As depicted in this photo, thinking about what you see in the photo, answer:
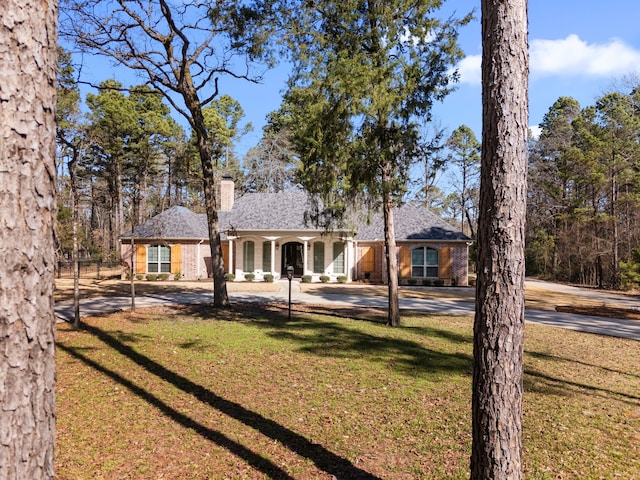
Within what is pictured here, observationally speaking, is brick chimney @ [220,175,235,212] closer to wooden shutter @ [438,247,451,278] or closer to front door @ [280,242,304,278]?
front door @ [280,242,304,278]

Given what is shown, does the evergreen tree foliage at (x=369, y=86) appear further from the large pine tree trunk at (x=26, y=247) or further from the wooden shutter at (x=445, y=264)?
the wooden shutter at (x=445, y=264)

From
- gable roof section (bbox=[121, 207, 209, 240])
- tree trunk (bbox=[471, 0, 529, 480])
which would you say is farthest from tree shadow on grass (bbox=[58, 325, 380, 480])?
gable roof section (bbox=[121, 207, 209, 240])

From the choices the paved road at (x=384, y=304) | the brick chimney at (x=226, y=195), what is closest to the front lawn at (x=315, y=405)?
the paved road at (x=384, y=304)

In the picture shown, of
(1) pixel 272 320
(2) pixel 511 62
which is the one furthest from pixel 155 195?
(2) pixel 511 62

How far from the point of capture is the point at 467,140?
3403cm

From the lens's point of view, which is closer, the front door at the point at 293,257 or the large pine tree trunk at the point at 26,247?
the large pine tree trunk at the point at 26,247

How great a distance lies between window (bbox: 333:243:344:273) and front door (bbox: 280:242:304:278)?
2198 millimetres

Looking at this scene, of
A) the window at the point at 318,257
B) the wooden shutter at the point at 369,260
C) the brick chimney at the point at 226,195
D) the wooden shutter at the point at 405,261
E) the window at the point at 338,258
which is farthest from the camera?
the brick chimney at the point at 226,195

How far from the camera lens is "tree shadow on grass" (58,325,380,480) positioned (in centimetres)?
344

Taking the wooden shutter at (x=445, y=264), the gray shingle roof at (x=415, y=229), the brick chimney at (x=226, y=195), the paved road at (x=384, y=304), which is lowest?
the paved road at (x=384, y=304)

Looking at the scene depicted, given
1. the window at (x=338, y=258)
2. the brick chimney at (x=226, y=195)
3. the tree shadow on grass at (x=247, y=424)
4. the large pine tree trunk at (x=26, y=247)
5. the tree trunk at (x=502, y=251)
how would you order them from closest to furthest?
the large pine tree trunk at (x=26, y=247) → the tree trunk at (x=502, y=251) → the tree shadow on grass at (x=247, y=424) → the window at (x=338, y=258) → the brick chimney at (x=226, y=195)

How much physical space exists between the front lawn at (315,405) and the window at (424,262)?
1313cm

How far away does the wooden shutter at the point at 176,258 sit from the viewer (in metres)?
22.9

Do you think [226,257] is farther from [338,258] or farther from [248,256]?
[338,258]
